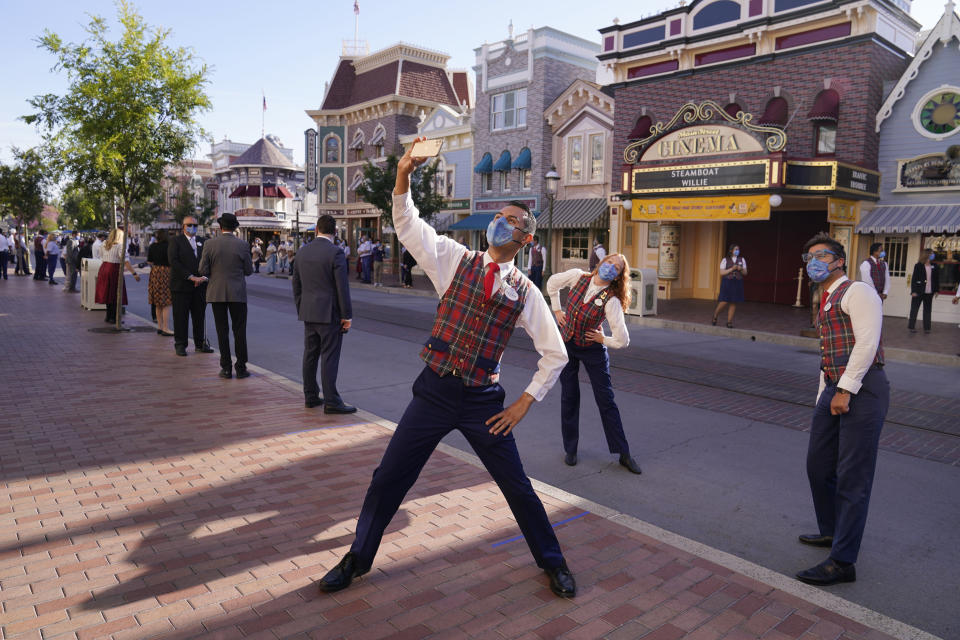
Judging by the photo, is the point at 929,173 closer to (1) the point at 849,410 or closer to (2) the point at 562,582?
(1) the point at 849,410

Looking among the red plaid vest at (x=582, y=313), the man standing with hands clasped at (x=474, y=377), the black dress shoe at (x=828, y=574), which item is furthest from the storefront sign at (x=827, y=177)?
the man standing with hands clasped at (x=474, y=377)

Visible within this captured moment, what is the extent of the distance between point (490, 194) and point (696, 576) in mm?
27852

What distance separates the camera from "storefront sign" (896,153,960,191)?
16344 millimetres

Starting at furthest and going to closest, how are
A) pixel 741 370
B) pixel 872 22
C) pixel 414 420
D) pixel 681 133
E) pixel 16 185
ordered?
pixel 16 185
pixel 681 133
pixel 872 22
pixel 741 370
pixel 414 420

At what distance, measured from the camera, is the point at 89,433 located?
221 inches

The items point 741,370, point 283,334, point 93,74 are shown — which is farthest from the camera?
point 283,334

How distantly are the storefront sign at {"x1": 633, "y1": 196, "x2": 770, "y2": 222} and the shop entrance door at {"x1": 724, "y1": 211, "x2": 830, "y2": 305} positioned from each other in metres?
3.60

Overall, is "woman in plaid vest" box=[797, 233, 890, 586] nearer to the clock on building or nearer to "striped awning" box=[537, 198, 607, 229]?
the clock on building

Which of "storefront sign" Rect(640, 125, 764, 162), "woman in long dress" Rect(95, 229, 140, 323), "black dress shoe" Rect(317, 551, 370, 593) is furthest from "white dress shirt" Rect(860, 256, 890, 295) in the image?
"woman in long dress" Rect(95, 229, 140, 323)

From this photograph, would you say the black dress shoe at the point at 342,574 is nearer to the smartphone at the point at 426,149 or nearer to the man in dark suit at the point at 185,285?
the smartphone at the point at 426,149

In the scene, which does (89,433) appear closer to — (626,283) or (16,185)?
(626,283)

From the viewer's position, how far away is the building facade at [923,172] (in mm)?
16344

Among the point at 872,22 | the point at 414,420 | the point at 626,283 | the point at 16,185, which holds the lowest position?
the point at 414,420

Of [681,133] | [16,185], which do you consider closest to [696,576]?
[681,133]
